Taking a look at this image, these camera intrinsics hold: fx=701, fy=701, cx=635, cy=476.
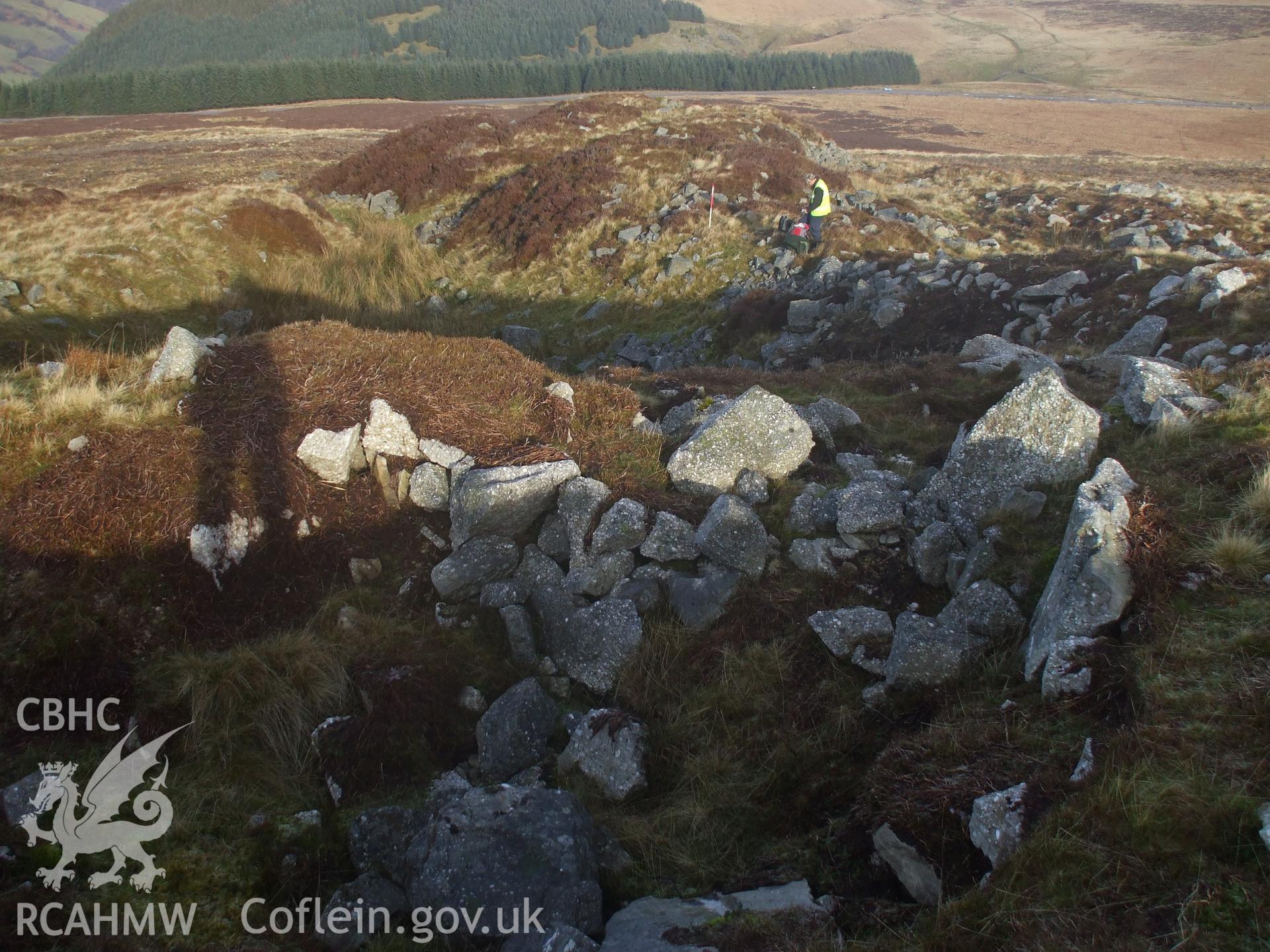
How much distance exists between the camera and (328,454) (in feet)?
22.6

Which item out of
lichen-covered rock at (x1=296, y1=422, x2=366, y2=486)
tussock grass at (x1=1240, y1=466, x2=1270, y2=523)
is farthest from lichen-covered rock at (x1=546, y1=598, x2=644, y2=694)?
tussock grass at (x1=1240, y1=466, x2=1270, y2=523)

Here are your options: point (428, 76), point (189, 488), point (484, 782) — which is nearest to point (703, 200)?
point (189, 488)

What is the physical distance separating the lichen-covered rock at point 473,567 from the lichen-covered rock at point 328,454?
4.73ft

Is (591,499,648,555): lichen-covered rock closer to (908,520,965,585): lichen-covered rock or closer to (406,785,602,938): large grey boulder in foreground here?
(908,520,965,585): lichen-covered rock

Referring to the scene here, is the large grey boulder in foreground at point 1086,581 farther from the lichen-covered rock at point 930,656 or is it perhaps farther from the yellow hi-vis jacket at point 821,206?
the yellow hi-vis jacket at point 821,206

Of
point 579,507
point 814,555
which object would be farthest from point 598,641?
point 814,555

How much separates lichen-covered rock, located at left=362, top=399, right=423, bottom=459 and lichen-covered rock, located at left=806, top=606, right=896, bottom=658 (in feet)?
14.2

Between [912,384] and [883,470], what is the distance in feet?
10.1

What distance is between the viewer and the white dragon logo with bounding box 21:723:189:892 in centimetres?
382

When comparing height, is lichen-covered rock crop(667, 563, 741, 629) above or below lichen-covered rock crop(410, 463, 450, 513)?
below

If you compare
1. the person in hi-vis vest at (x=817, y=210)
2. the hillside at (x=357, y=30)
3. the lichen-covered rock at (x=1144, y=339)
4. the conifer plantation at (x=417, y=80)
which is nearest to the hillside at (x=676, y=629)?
the lichen-covered rock at (x=1144, y=339)

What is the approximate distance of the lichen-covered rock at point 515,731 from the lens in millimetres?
5012

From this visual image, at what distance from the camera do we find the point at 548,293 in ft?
64.6

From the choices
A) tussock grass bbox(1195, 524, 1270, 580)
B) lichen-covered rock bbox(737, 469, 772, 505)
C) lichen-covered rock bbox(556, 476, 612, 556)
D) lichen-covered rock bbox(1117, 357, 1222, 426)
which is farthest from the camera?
lichen-covered rock bbox(737, 469, 772, 505)
